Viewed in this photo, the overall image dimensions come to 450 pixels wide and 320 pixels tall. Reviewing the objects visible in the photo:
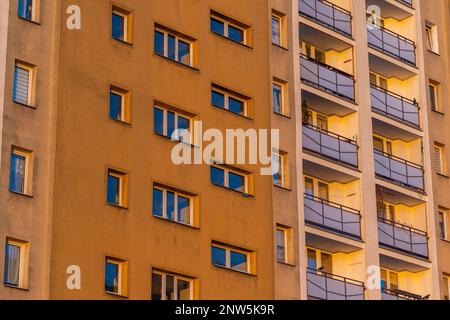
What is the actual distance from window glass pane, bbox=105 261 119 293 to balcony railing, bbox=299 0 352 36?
634 inches

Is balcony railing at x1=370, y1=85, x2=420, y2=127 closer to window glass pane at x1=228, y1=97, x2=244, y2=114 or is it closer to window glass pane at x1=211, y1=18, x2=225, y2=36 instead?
window glass pane at x1=228, y1=97, x2=244, y2=114

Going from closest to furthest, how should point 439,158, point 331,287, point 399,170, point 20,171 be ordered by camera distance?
1. point 20,171
2. point 331,287
3. point 399,170
4. point 439,158

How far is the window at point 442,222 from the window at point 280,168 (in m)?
9.39

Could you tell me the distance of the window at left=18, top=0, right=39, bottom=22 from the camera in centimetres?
4778

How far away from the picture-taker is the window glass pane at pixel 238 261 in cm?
5062

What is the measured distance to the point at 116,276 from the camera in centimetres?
4688

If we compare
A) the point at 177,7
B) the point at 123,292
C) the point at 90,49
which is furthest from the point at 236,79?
the point at 123,292

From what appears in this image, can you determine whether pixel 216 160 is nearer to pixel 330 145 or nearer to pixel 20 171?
pixel 330 145

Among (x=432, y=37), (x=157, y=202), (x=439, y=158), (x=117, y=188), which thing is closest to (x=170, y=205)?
(x=157, y=202)

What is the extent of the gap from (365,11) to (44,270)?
22.2 m

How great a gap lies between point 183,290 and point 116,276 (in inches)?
114

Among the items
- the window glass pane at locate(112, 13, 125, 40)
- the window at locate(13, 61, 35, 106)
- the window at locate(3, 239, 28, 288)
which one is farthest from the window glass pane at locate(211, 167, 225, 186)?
the window at locate(3, 239, 28, 288)
